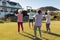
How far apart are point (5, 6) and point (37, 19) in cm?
5114

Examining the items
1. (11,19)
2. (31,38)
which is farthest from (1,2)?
(31,38)

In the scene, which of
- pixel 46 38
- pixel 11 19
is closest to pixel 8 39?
pixel 46 38

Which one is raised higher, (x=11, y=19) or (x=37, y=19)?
(x=37, y=19)

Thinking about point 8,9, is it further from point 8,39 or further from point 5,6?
point 8,39

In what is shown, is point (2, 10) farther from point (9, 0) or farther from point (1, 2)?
point (9, 0)

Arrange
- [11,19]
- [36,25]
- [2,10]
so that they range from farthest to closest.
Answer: [2,10]
[11,19]
[36,25]

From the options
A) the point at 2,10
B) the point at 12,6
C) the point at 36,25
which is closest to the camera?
the point at 36,25

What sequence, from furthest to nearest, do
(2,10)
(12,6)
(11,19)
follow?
1. (12,6)
2. (2,10)
3. (11,19)

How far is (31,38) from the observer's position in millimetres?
13781

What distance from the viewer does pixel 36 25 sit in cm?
1321

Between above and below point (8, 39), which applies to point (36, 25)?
above

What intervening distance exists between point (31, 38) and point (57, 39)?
1739 millimetres

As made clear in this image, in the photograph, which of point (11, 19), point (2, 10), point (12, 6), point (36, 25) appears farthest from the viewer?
point (12, 6)

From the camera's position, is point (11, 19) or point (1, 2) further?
point (1, 2)
